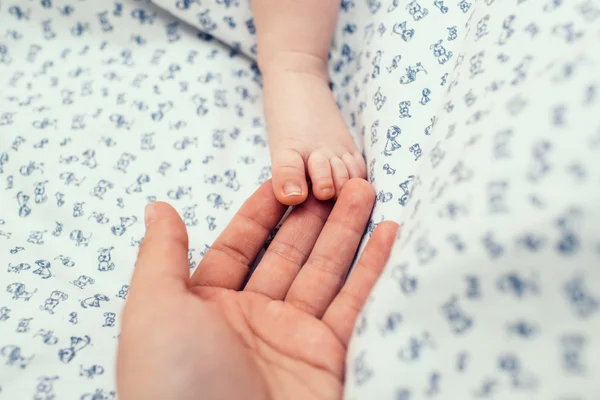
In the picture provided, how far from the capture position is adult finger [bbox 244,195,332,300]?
62 centimetres

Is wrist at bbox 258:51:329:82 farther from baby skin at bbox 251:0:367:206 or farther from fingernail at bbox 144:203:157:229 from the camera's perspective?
fingernail at bbox 144:203:157:229

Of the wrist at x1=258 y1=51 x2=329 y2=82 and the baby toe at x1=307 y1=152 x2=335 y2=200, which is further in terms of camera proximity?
the wrist at x1=258 y1=51 x2=329 y2=82

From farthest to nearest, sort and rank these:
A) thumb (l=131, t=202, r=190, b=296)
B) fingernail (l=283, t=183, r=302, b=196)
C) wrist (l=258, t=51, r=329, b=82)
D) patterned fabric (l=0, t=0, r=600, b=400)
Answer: wrist (l=258, t=51, r=329, b=82)
fingernail (l=283, t=183, r=302, b=196)
thumb (l=131, t=202, r=190, b=296)
patterned fabric (l=0, t=0, r=600, b=400)

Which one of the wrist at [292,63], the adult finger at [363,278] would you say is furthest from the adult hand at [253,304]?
the wrist at [292,63]

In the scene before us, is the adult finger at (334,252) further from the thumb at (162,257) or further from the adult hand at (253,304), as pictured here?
the thumb at (162,257)

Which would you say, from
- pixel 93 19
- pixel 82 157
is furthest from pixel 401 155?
pixel 93 19

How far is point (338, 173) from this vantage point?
0.67 m

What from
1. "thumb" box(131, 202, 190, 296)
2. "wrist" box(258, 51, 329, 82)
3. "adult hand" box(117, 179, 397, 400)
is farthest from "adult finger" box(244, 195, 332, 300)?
"wrist" box(258, 51, 329, 82)

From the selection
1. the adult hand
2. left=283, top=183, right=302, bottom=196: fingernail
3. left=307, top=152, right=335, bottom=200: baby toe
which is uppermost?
left=307, top=152, right=335, bottom=200: baby toe

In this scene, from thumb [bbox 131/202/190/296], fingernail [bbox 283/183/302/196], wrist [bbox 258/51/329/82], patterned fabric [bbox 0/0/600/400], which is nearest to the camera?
patterned fabric [bbox 0/0/600/400]

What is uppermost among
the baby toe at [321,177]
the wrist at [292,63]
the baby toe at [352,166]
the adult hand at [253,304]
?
the wrist at [292,63]

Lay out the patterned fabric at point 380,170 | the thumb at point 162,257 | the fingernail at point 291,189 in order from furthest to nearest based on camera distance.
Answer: the fingernail at point 291,189
the thumb at point 162,257
the patterned fabric at point 380,170

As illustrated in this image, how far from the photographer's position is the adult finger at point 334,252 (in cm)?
59

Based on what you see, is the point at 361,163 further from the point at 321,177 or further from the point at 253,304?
the point at 253,304
